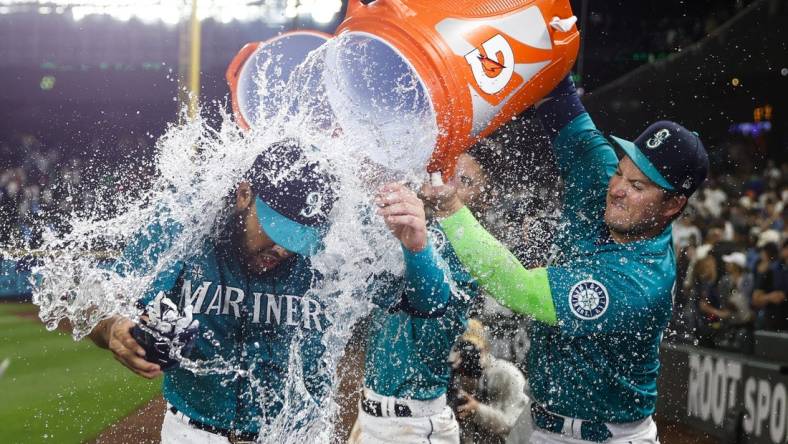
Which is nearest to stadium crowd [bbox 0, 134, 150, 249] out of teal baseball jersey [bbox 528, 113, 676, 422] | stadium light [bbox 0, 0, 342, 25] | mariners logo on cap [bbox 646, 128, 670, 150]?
stadium light [bbox 0, 0, 342, 25]

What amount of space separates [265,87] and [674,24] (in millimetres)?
16444

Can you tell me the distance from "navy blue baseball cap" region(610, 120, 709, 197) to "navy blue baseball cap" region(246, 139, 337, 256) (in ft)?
3.36

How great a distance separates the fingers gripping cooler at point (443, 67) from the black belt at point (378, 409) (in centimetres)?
113

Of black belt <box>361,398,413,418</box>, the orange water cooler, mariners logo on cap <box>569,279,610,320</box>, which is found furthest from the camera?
black belt <box>361,398,413,418</box>

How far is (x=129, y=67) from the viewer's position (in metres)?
22.8

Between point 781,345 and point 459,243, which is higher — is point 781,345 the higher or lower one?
the lower one

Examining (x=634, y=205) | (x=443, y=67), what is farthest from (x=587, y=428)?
(x=443, y=67)

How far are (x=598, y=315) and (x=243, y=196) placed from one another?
1.19 meters

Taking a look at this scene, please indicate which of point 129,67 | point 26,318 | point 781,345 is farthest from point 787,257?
point 129,67

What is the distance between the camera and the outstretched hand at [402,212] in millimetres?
2107

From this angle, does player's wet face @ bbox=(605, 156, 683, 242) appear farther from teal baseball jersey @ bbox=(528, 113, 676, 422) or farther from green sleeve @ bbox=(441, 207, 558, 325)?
green sleeve @ bbox=(441, 207, 558, 325)

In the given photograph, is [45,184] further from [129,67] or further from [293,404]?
[293,404]

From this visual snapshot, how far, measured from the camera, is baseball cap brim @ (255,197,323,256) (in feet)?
8.04

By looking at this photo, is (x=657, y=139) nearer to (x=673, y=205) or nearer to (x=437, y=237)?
(x=673, y=205)
